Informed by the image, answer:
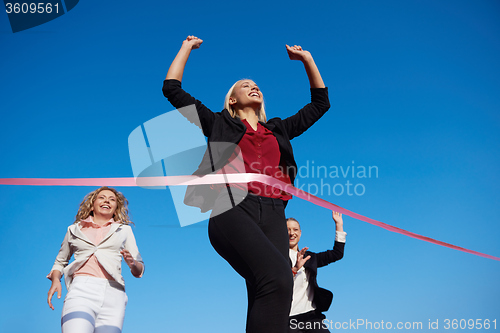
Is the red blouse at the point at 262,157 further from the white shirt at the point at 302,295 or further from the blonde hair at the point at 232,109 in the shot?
the white shirt at the point at 302,295

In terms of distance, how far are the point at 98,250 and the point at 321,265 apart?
2.86 meters

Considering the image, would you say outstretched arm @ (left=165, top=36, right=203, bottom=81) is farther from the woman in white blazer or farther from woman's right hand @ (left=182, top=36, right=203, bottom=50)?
the woman in white blazer


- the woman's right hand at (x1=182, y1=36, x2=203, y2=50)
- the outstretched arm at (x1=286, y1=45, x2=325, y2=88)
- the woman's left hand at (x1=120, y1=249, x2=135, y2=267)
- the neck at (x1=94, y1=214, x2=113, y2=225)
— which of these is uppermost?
the outstretched arm at (x1=286, y1=45, x2=325, y2=88)

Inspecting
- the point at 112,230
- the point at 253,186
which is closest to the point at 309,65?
the point at 253,186

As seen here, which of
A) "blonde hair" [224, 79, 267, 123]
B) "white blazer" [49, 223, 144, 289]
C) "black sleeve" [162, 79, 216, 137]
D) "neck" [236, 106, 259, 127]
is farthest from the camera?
"white blazer" [49, 223, 144, 289]

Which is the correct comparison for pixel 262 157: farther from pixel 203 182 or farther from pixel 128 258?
pixel 128 258

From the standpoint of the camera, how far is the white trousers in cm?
362

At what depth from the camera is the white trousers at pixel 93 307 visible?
3615 mm

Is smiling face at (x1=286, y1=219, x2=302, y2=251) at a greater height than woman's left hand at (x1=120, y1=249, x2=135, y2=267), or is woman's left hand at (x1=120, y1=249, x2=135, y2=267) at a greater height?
smiling face at (x1=286, y1=219, x2=302, y2=251)

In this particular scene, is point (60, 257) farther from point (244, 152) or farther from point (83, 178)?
point (244, 152)

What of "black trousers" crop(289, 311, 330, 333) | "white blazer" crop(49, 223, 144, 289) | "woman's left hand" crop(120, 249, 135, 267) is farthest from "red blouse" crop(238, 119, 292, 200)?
→ "black trousers" crop(289, 311, 330, 333)

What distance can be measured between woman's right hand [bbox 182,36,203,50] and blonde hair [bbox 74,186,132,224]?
2.44 m

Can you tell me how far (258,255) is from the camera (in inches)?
86.8

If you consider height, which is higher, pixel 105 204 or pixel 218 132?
pixel 105 204
